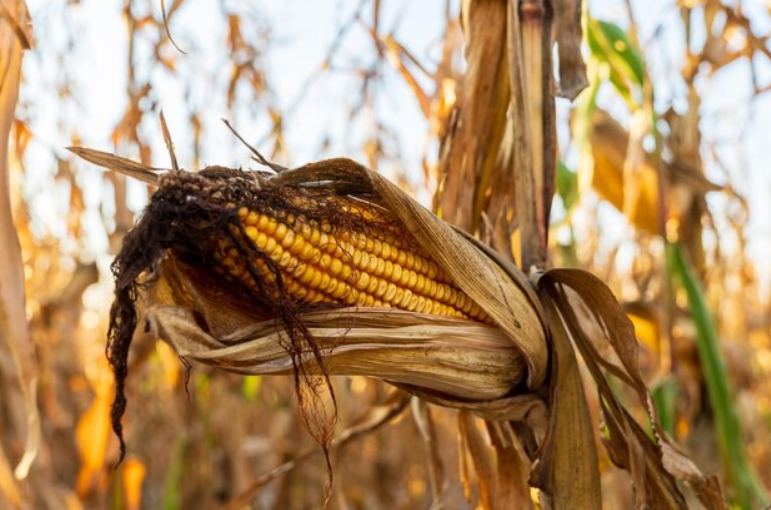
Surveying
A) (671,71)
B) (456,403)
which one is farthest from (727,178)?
(456,403)

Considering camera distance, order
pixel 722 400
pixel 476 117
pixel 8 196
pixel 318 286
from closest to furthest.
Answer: pixel 318 286, pixel 8 196, pixel 476 117, pixel 722 400

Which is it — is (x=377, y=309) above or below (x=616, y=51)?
below

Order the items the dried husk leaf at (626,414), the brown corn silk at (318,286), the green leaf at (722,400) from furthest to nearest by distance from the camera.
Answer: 1. the green leaf at (722,400)
2. the dried husk leaf at (626,414)
3. the brown corn silk at (318,286)

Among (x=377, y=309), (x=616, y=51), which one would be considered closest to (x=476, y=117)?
(x=377, y=309)

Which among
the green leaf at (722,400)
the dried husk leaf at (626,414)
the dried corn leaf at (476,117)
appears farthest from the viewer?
the green leaf at (722,400)

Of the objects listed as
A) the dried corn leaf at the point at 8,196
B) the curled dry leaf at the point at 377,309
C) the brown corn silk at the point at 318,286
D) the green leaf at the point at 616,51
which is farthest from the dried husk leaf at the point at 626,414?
the green leaf at the point at 616,51

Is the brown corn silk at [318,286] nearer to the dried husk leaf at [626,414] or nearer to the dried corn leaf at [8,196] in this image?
the dried husk leaf at [626,414]

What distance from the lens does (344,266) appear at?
35.1 inches

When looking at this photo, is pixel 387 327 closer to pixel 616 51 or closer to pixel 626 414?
pixel 626 414

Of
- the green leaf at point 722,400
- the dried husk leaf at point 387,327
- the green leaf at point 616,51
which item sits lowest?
the green leaf at point 722,400

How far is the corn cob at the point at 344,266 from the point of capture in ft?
2.71

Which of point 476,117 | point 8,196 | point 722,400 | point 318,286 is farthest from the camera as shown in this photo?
point 722,400

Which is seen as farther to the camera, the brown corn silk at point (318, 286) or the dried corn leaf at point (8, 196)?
the dried corn leaf at point (8, 196)

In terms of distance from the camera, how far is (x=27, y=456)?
4.76 ft
